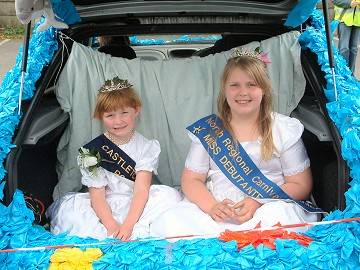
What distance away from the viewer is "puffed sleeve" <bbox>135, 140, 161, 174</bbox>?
2.29m

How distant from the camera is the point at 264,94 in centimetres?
222

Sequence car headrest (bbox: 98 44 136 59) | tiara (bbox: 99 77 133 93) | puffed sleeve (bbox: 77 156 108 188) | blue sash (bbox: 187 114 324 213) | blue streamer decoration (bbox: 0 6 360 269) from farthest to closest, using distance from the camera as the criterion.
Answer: car headrest (bbox: 98 44 136 59)
tiara (bbox: 99 77 133 93)
puffed sleeve (bbox: 77 156 108 188)
blue sash (bbox: 187 114 324 213)
blue streamer decoration (bbox: 0 6 360 269)

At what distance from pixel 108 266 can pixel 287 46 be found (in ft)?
5.56

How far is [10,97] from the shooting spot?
226 cm

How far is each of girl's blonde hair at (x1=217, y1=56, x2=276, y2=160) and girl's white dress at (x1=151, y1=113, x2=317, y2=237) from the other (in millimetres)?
34

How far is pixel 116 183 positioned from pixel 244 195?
588 millimetres


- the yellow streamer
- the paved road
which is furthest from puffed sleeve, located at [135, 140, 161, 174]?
the paved road

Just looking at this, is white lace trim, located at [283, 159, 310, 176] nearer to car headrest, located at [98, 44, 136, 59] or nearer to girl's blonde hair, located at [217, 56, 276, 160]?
girl's blonde hair, located at [217, 56, 276, 160]

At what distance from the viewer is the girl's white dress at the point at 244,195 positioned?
75.3 inches

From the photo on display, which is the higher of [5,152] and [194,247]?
Result: [5,152]

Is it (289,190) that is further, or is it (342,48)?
(342,48)

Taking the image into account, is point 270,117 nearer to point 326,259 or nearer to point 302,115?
point 302,115

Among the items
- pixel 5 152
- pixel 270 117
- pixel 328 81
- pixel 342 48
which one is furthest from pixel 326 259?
pixel 342 48

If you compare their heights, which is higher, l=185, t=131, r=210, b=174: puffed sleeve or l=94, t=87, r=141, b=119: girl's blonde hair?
l=94, t=87, r=141, b=119: girl's blonde hair
